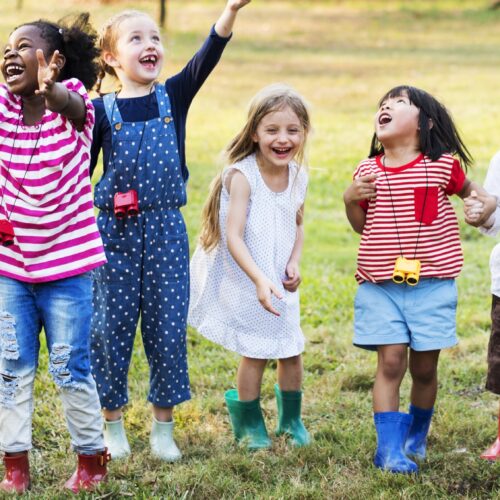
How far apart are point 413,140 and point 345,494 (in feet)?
4.15

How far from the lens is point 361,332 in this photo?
3.82m

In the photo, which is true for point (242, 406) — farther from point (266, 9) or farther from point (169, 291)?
point (266, 9)

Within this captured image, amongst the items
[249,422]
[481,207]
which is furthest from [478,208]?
[249,422]

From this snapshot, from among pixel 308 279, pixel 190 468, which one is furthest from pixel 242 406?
pixel 308 279

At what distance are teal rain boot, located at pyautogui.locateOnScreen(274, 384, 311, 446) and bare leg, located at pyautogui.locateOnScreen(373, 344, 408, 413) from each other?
1.41 ft

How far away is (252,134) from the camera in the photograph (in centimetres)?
402

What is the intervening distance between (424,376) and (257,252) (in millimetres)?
766

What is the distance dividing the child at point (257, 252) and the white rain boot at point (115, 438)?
43 cm

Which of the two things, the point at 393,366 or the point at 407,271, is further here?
the point at 393,366

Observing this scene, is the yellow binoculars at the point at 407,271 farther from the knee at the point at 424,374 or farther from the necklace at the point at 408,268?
the knee at the point at 424,374

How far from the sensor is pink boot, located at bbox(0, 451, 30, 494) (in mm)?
3514

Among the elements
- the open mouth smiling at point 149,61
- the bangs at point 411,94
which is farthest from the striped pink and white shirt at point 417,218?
the open mouth smiling at point 149,61

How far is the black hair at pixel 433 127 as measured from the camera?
377cm

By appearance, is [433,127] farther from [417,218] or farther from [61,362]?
[61,362]
